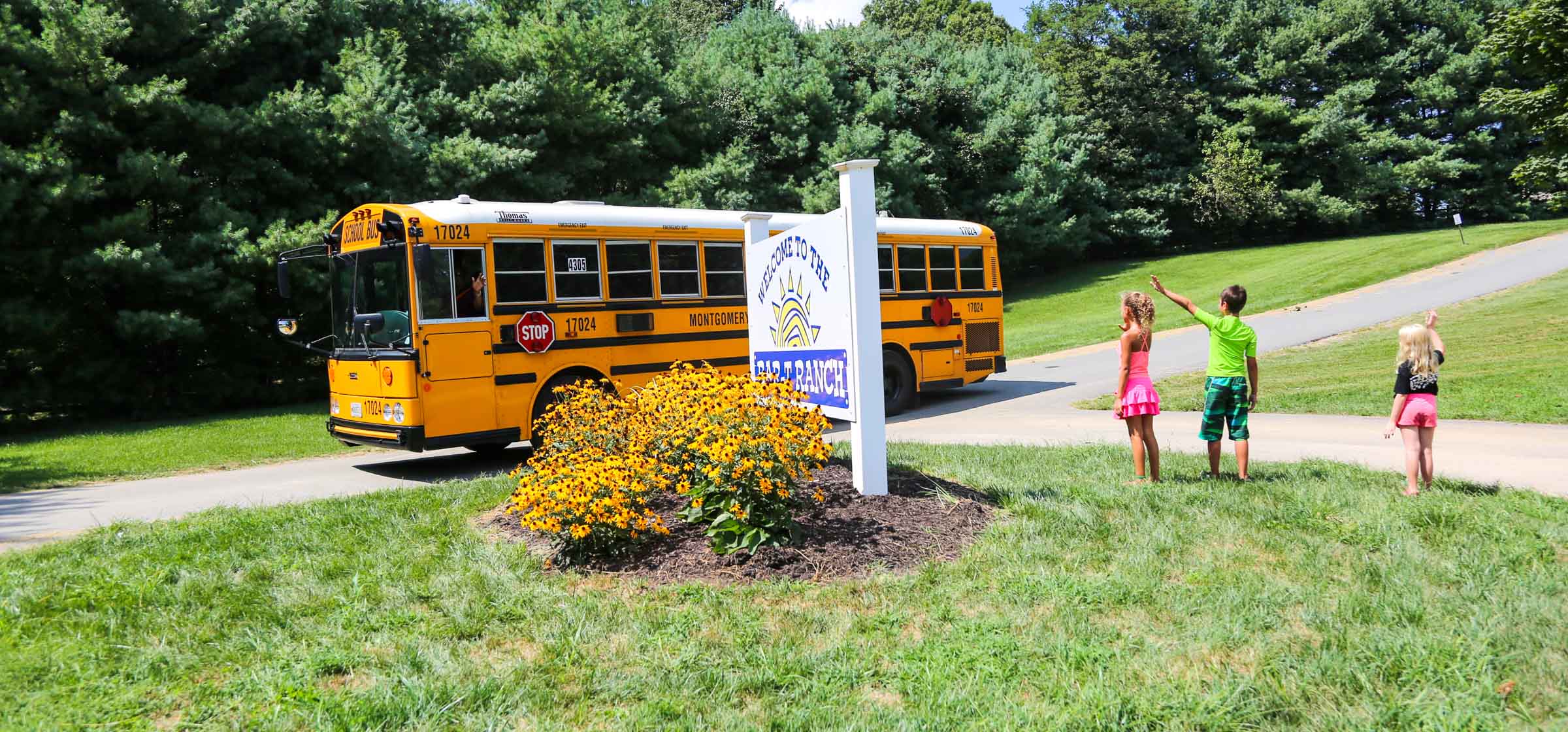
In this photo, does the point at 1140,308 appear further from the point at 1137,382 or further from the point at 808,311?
the point at 808,311

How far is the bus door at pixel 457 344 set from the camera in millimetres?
10047

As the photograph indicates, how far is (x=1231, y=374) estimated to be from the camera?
7.25 m

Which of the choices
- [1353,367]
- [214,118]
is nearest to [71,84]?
[214,118]

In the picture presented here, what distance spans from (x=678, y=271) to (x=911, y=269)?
4.01m

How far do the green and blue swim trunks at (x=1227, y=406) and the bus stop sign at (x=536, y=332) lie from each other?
6753mm

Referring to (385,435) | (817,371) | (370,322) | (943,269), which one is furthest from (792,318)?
(943,269)

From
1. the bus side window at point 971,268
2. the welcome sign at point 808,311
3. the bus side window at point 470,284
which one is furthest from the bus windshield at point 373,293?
the bus side window at point 971,268

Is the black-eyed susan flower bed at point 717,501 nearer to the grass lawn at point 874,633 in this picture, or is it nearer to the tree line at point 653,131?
the grass lawn at point 874,633

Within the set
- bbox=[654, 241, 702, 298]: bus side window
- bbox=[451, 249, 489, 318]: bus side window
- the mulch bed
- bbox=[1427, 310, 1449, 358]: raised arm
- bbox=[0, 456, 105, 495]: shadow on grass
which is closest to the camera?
the mulch bed

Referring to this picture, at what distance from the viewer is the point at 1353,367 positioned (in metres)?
15.5

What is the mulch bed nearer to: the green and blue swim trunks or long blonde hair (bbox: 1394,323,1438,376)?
the green and blue swim trunks

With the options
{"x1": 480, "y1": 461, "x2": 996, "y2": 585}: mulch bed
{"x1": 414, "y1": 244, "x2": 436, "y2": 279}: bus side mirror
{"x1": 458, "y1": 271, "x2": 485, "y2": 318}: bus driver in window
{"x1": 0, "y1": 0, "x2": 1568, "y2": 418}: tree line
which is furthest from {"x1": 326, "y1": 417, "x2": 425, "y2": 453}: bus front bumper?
{"x1": 0, "y1": 0, "x2": 1568, "y2": 418}: tree line

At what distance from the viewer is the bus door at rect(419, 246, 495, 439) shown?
1005cm

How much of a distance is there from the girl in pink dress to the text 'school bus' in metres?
5.13
